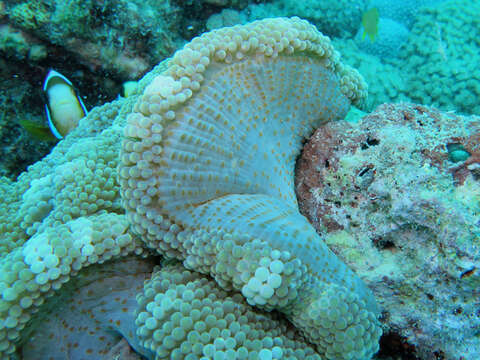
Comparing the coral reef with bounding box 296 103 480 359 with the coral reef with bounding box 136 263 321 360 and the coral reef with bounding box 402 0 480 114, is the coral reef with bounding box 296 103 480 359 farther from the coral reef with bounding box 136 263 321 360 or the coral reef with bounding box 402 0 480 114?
the coral reef with bounding box 402 0 480 114

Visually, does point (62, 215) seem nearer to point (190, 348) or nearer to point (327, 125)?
point (190, 348)

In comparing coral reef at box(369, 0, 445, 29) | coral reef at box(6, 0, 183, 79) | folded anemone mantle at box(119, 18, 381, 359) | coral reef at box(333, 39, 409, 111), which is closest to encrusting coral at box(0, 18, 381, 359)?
folded anemone mantle at box(119, 18, 381, 359)

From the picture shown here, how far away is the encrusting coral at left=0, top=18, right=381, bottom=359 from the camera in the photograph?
1583mm

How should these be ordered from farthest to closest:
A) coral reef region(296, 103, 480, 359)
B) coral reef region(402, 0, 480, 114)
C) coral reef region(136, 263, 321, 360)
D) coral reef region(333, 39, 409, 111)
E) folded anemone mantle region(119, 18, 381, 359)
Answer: coral reef region(333, 39, 409, 111) → coral reef region(402, 0, 480, 114) → coral reef region(296, 103, 480, 359) → folded anemone mantle region(119, 18, 381, 359) → coral reef region(136, 263, 321, 360)

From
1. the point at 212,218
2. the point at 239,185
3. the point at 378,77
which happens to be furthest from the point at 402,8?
the point at 212,218

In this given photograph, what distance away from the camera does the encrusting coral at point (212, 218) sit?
1.58m

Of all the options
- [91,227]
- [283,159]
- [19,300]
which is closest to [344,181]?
[283,159]

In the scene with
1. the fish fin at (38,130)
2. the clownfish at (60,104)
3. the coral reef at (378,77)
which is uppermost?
the clownfish at (60,104)

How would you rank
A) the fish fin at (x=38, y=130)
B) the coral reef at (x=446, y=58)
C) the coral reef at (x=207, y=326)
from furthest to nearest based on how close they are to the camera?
1. the coral reef at (x=446, y=58)
2. the fish fin at (x=38, y=130)
3. the coral reef at (x=207, y=326)

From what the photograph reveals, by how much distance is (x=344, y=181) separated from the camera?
2285 mm

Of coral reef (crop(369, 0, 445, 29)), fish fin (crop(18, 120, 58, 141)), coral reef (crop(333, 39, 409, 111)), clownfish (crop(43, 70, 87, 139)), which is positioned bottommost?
coral reef (crop(333, 39, 409, 111))

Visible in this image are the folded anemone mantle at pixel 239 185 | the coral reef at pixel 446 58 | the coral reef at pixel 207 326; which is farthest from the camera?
the coral reef at pixel 446 58

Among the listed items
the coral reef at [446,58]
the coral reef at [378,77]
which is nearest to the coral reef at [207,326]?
the coral reef at [378,77]

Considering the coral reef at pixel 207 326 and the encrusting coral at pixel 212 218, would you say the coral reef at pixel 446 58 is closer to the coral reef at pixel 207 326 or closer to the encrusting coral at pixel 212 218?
the encrusting coral at pixel 212 218
